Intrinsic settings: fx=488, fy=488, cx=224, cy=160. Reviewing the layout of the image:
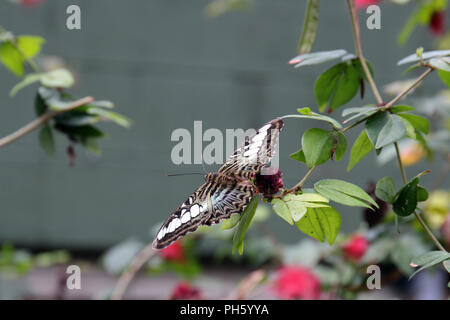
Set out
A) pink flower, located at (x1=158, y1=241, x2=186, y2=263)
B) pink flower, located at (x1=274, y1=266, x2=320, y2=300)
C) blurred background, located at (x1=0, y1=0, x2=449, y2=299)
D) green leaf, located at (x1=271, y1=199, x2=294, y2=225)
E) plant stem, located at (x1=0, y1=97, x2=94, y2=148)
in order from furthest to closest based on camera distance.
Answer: blurred background, located at (x1=0, y1=0, x2=449, y2=299), pink flower, located at (x1=158, y1=241, x2=186, y2=263), pink flower, located at (x1=274, y1=266, x2=320, y2=300), plant stem, located at (x1=0, y1=97, x2=94, y2=148), green leaf, located at (x1=271, y1=199, x2=294, y2=225)

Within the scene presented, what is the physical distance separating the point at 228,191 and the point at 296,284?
61cm

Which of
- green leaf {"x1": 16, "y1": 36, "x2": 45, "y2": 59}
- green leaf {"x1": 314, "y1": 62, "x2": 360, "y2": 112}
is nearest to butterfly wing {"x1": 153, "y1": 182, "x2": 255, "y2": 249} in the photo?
green leaf {"x1": 314, "y1": 62, "x2": 360, "y2": 112}

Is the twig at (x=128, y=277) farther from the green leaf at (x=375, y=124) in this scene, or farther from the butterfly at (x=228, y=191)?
the green leaf at (x=375, y=124)

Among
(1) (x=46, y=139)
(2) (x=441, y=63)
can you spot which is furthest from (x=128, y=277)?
(2) (x=441, y=63)

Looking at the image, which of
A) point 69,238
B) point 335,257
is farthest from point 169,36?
point 335,257

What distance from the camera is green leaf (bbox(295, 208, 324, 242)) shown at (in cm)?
54

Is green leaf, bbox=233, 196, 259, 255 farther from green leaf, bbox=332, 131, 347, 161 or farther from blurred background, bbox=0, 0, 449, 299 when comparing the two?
blurred background, bbox=0, 0, 449, 299

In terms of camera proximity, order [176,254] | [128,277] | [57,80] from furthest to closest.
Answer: [176,254], [128,277], [57,80]

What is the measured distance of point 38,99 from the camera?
83 cm

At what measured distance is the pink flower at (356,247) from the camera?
39.9 inches

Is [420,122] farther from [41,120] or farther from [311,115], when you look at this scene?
[41,120]

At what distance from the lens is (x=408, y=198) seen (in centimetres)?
55

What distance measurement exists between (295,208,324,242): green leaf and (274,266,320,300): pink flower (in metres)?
0.55

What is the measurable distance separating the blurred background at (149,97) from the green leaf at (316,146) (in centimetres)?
225
